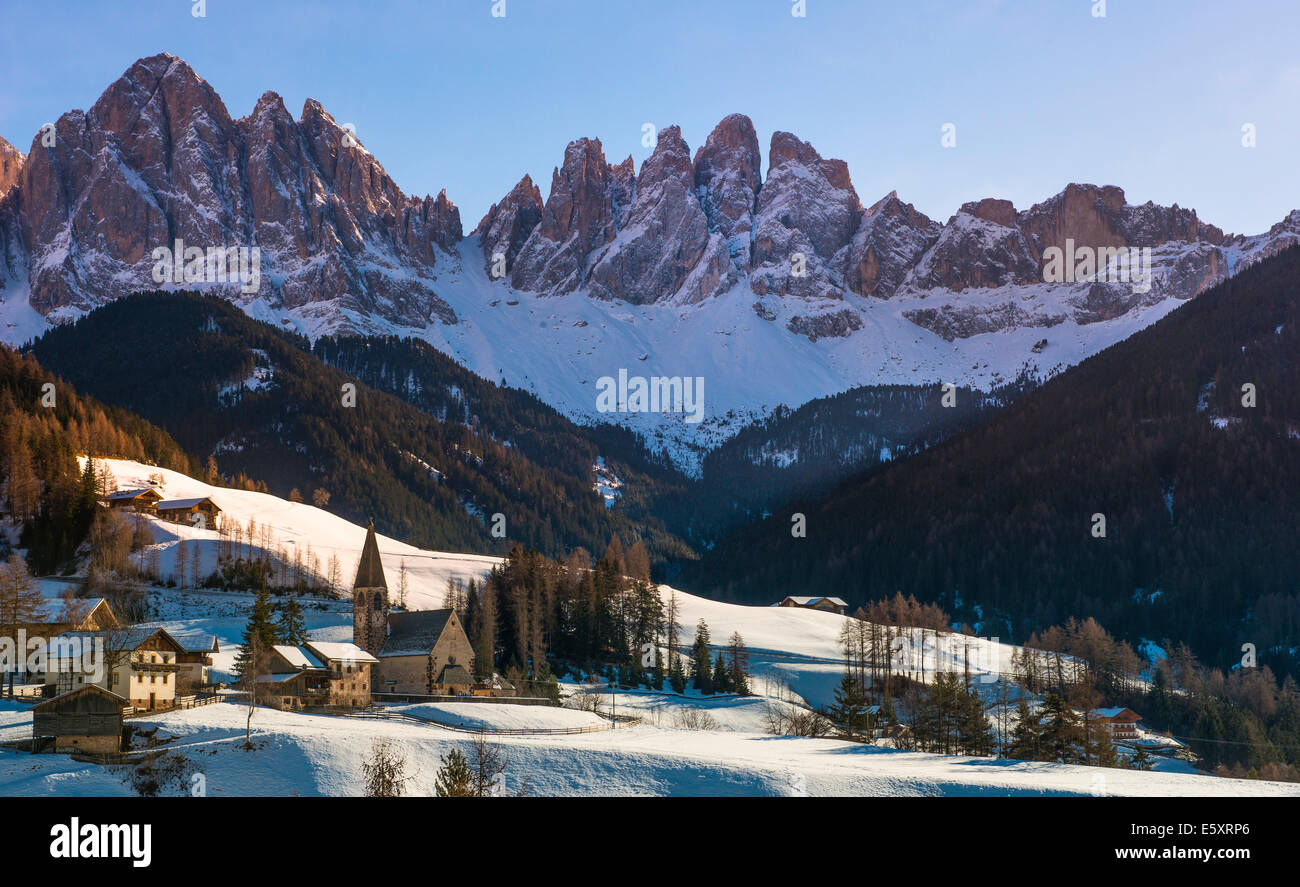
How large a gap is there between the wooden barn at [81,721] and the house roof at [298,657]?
1828cm

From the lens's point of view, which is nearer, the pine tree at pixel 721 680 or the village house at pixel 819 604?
the pine tree at pixel 721 680

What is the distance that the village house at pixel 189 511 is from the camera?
13962cm

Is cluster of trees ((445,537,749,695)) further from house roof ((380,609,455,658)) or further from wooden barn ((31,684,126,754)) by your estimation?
wooden barn ((31,684,126,754))

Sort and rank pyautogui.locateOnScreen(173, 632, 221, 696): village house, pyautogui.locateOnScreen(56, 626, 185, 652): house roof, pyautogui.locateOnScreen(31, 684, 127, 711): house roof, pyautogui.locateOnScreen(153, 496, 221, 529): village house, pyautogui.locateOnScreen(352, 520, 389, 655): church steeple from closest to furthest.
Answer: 1. pyautogui.locateOnScreen(31, 684, 127, 711): house roof
2. pyautogui.locateOnScreen(56, 626, 185, 652): house roof
3. pyautogui.locateOnScreen(173, 632, 221, 696): village house
4. pyautogui.locateOnScreen(352, 520, 389, 655): church steeple
5. pyautogui.locateOnScreen(153, 496, 221, 529): village house

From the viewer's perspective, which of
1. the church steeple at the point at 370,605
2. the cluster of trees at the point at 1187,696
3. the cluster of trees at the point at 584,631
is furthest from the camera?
the cluster of trees at the point at 584,631

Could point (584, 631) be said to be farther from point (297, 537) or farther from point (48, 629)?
point (297, 537)

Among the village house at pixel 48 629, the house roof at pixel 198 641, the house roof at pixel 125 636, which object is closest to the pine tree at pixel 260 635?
the house roof at pixel 198 641

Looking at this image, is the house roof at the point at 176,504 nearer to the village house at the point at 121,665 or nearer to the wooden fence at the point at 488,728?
the village house at the point at 121,665

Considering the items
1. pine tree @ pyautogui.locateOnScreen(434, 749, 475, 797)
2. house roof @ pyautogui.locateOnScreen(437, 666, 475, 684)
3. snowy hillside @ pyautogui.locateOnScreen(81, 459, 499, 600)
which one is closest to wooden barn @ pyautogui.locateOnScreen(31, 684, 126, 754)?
pine tree @ pyautogui.locateOnScreen(434, 749, 475, 797)

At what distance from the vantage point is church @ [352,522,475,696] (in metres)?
Result: 83.0

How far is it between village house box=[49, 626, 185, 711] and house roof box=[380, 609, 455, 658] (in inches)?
641

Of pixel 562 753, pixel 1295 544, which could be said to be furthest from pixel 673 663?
pixel 1295 544
